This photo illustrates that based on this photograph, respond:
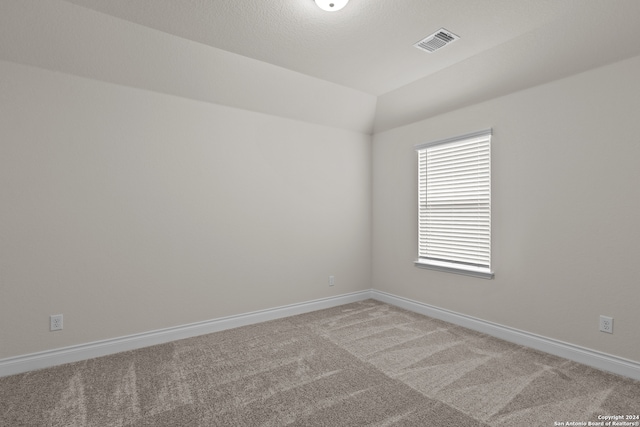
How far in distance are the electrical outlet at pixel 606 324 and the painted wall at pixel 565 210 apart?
30 mm

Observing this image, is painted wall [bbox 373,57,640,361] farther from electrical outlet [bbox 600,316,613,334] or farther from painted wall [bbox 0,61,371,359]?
painted wall [bbox 0,61,371,359]

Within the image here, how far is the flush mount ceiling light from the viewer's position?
2.22 m

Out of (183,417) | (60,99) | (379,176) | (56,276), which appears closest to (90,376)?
(56,276)

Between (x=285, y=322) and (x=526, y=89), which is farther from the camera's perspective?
(x=285, y=322)

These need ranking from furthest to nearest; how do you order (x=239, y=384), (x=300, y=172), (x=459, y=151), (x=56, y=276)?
(x=300, y=172), (x=459, y=151), (x=56, y=276), (x=239, y=384)

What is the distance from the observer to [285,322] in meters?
3.71

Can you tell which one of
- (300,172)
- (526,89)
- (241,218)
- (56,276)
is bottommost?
(56,276)

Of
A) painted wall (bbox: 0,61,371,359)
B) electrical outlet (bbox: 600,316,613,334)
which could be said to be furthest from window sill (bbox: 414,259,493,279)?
painted wall (bbox: 0,61,371,359)

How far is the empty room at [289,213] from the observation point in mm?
2258

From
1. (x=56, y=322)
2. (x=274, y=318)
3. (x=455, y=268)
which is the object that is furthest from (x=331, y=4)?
(x=56, y=322)

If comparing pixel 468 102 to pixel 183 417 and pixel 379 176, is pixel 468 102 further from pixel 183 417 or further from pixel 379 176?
pixel 183 417

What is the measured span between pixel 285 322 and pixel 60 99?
302 cm

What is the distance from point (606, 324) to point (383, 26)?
2.95 meters

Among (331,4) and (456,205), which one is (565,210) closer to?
(456,205)
